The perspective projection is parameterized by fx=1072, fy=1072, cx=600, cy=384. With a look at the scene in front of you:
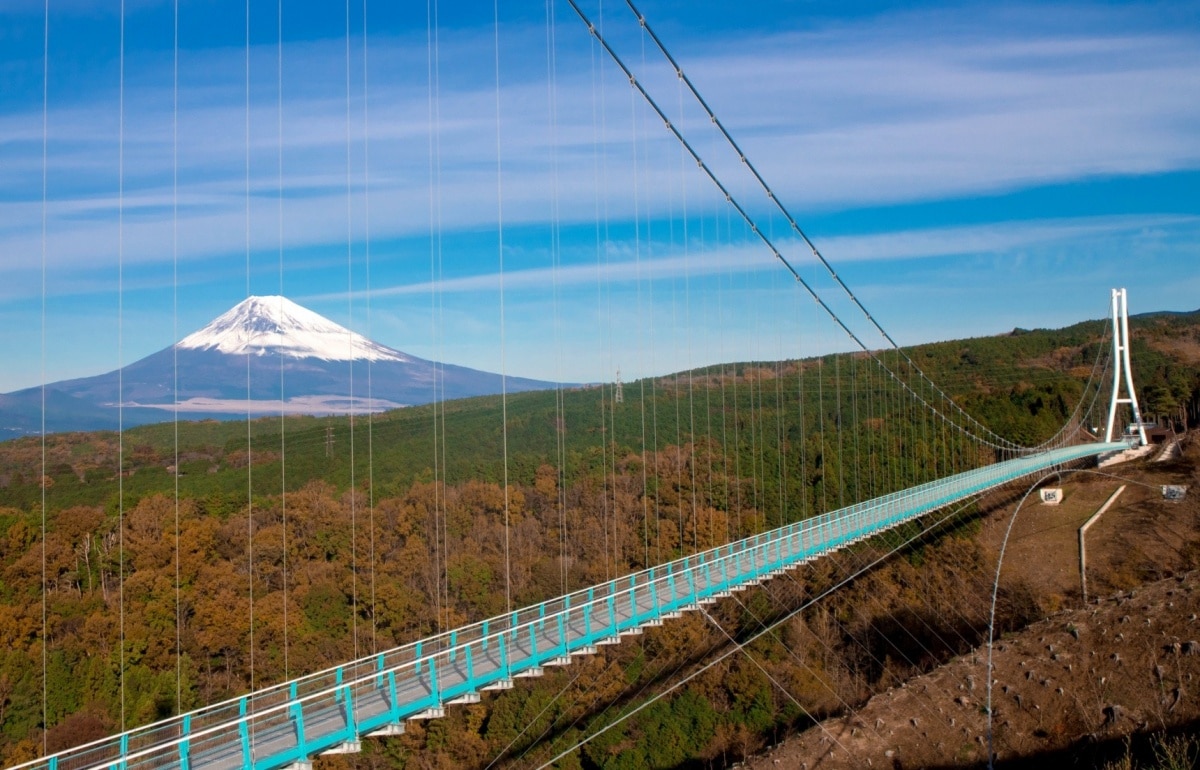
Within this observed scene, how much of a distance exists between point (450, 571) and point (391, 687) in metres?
22.7

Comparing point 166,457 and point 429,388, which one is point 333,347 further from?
point 166,457

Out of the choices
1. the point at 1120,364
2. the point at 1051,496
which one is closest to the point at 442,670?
the point at 1051,496

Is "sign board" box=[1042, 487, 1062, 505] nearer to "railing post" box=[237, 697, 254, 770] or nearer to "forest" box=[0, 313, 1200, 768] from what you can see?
"forest" box=[0, 313, 1200, 768]

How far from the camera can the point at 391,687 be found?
11.5 metres

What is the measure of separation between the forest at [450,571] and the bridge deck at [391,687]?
15.5ft

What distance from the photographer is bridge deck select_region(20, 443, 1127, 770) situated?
33.0ft

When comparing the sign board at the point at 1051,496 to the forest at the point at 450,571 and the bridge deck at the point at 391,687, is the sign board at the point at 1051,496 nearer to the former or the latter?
the forest at the point at 450,571

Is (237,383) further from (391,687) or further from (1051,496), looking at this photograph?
(391,687)

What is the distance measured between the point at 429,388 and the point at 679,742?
52247 mm

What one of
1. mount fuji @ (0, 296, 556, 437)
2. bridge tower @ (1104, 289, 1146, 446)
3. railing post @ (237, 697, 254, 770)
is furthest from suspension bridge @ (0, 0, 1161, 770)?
bridge tower @ (1104, 289, 1146, 446)

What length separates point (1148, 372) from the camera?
98688mm

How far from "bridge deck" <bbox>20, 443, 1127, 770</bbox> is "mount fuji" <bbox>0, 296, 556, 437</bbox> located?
24.2 meters

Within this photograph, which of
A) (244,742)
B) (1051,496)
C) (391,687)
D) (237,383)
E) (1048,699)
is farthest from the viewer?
(237,383)

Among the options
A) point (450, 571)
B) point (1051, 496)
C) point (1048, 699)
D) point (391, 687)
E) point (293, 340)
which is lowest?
point (1048, 699)
